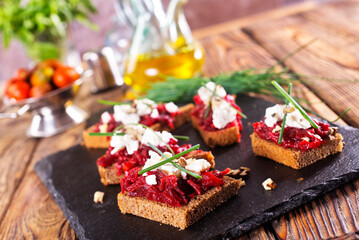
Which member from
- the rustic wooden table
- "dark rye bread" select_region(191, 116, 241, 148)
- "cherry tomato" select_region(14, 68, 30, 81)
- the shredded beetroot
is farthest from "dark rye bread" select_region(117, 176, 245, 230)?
"cherry tomato" select_region(14, 68, 30, 81)

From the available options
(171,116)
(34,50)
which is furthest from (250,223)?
(34,50)

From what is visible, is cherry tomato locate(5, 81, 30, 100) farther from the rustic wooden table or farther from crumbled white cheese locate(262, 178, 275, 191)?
crumbled white cheese locate(262, 178, 275, 191)

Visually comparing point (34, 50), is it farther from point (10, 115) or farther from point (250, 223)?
point (250, 223)

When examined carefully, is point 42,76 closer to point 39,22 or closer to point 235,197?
point 39,22

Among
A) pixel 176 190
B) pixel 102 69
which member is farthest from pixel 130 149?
pixel 102 69

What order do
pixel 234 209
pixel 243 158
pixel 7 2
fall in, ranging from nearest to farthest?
pixel 234 209, pixel 243 158, pixel 7 2

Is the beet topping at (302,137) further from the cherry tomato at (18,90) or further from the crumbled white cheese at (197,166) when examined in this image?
the cherry tomato at (18,90)
